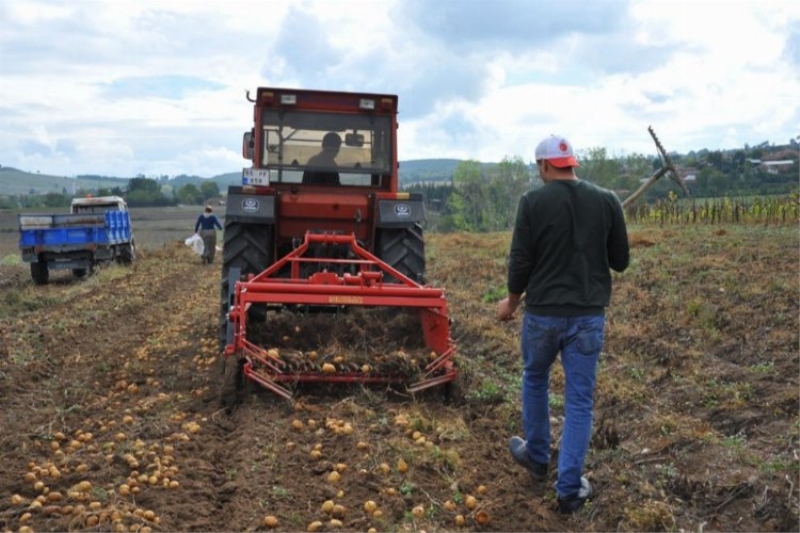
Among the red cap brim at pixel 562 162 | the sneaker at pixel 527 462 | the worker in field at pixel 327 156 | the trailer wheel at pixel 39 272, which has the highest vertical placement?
the worker in field at pixel 327 156

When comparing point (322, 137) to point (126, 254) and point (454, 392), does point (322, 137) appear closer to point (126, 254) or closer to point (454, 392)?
point (454, 392)

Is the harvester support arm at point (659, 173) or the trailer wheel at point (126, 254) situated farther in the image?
the trailer wheel at point (126, 254)

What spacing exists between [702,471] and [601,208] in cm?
167

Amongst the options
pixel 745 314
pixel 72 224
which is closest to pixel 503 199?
pixel 72 224

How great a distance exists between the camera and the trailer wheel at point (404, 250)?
361 inches

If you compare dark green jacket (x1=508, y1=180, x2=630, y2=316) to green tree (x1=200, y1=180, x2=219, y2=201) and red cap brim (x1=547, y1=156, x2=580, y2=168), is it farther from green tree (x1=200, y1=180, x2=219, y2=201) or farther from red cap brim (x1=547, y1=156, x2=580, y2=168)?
green tree (x1=200, y1=180, x2=219, y2=201)

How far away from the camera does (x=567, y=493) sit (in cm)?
491

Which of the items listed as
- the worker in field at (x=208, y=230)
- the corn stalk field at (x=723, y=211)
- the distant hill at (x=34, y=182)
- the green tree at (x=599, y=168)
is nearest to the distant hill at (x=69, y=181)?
the distant hill at (x=34, y=182)

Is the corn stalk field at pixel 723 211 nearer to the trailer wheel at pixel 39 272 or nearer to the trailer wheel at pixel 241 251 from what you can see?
the trailer wheel at pixel 39 272

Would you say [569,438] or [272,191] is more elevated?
[272,191]

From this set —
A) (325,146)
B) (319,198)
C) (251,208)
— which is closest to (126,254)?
(325,146)

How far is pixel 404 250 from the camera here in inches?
363

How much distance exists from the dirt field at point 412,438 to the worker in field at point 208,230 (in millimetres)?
11351

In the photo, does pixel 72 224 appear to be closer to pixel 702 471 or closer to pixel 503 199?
pixel 702 471
